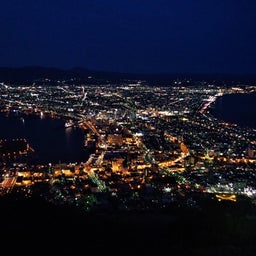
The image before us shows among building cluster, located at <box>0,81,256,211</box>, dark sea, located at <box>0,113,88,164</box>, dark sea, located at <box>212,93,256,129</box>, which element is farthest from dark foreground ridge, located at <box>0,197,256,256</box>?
dark sea, located at <box>212,93,256,129</box>

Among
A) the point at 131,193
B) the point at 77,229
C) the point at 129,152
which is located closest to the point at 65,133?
the point at 129,152

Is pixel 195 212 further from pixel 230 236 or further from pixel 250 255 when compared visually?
pixel 250 255

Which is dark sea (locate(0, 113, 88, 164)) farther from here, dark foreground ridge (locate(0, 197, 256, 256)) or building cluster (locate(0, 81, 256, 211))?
dark foreground ridge (locate(0, 197, 256, 256))

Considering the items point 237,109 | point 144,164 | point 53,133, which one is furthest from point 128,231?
point 237,109

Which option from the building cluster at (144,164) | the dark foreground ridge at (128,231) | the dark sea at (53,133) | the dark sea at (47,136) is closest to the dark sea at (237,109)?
the dark sea at (53,133)

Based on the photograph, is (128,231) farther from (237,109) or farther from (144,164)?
(237,109)

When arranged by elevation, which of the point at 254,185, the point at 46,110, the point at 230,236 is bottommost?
the point at 46,110
